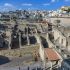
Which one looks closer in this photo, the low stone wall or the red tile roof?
the red tile roof

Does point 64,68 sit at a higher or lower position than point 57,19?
lower

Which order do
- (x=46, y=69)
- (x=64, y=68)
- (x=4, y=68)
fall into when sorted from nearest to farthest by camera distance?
(x=64, y=68)
(x=46, y=69)
(x=4, y=68)

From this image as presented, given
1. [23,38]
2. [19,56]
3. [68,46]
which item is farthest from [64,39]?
[23,38]

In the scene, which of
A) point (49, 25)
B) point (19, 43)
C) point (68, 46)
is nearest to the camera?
point (68, 46)

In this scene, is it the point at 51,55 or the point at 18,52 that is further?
the point at 18,52

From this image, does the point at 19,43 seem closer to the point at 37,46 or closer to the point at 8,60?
the point at 37,46

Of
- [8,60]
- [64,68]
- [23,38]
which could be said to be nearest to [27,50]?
[8,60]

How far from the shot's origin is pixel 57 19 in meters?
52.8

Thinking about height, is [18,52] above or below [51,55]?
below

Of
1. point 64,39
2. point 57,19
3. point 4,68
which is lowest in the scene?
point 4,68

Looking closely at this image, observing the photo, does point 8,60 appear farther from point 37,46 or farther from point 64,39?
point 64,39

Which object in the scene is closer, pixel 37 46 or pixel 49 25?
pixel 37 46

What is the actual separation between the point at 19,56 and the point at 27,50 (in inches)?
68.0

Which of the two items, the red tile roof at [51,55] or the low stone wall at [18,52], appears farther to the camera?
the low stone wall at [18,52]
